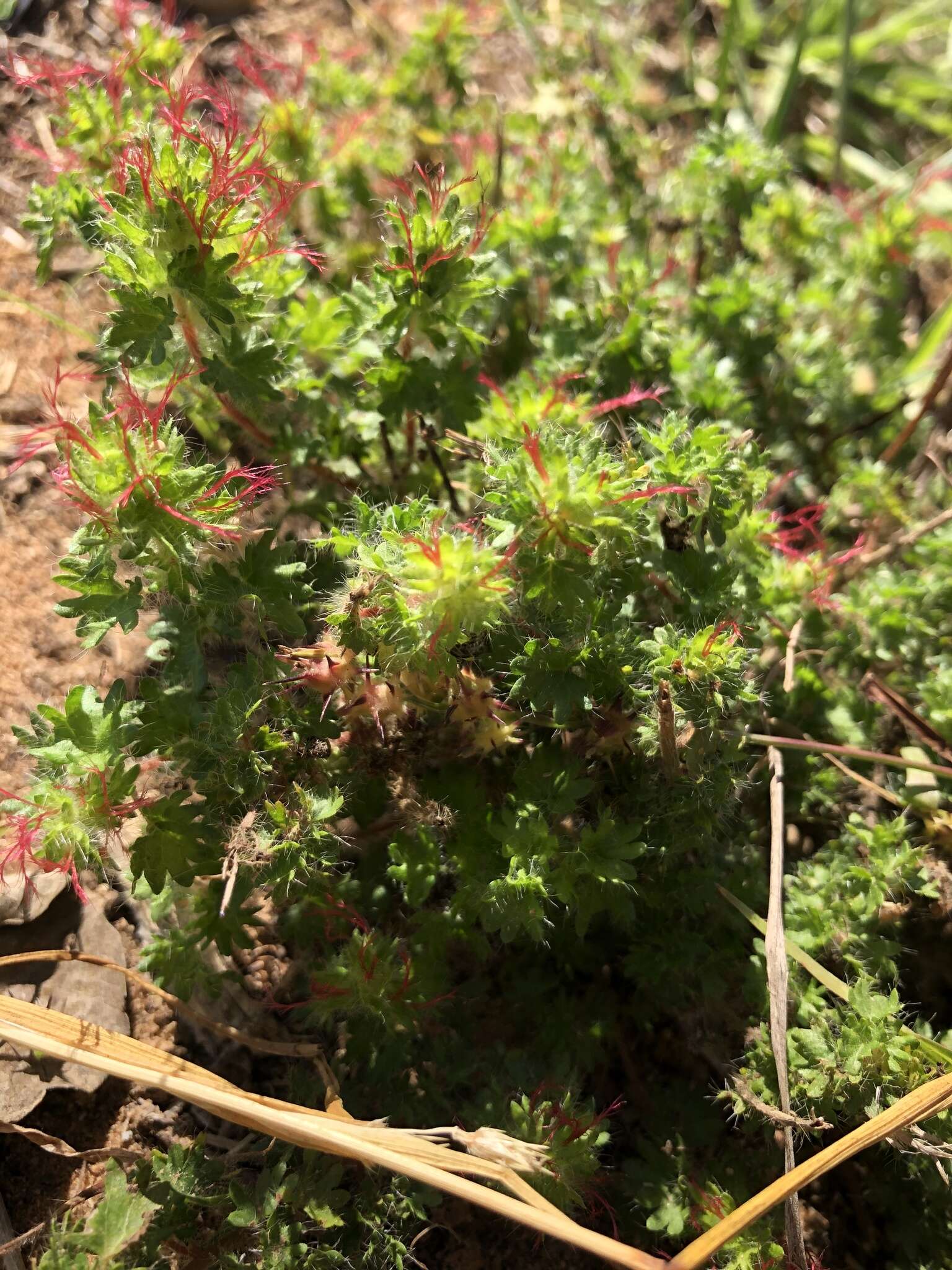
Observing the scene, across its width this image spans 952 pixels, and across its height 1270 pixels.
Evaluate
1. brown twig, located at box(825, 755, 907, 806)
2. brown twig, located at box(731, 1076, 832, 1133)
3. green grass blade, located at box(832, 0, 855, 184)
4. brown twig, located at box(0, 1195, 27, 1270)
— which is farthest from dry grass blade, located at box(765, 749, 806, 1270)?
green grass blade, located at box(832, 0, 855, 184)

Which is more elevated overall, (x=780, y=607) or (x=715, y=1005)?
(x=780, y=607)

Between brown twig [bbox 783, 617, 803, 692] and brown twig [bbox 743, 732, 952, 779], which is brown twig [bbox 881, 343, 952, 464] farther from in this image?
brown twig [bbox 743, 732, 952, 779]

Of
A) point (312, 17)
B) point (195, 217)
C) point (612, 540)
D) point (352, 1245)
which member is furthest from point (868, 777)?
point (312, 17)

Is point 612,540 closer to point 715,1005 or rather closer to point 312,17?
point 715,1005

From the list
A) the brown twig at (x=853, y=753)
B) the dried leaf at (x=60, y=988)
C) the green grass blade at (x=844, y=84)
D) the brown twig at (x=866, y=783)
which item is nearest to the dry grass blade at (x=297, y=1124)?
the dried leaf at (x=60, y=988)

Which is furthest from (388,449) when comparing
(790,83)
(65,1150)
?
(790,83)

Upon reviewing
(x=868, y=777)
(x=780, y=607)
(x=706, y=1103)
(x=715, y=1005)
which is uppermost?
(x=780, y=607)

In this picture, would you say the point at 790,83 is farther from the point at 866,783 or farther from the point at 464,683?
the point at 464,683
